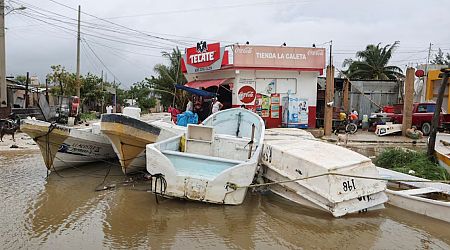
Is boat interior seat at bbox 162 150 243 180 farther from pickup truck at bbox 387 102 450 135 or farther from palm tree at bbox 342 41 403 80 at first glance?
palm tree at bbox 342 41 403 80

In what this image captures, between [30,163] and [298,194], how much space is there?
28.4 feet

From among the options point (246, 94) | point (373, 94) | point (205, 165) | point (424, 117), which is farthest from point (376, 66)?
point (205, 165)

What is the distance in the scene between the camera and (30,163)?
12062mm

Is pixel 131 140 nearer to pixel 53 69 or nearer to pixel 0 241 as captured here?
pixel 0 241

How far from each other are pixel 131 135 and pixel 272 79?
950 centimetres

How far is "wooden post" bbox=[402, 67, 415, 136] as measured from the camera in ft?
56.0

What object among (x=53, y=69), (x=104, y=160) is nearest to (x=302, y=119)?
(x=104, y=160)

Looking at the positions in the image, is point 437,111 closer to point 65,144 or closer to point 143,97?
point 65,144

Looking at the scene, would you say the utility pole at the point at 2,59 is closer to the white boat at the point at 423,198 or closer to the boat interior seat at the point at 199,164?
the boat interior seat at the point at 199,164

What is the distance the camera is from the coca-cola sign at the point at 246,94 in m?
17.1

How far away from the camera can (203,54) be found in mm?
18641

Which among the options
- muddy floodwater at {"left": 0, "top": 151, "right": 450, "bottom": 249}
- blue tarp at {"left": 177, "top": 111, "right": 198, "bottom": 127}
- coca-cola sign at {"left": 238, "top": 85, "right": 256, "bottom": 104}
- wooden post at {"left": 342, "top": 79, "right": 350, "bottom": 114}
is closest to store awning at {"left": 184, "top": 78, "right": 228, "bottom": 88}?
coca-cola sign at {"left": 238, "top": 85, "right": 256, "bottom": 104}

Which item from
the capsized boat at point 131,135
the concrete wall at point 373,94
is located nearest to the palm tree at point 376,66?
the concrete wall at point 373,94

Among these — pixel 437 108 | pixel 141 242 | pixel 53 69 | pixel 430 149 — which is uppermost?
pixel 53 69
